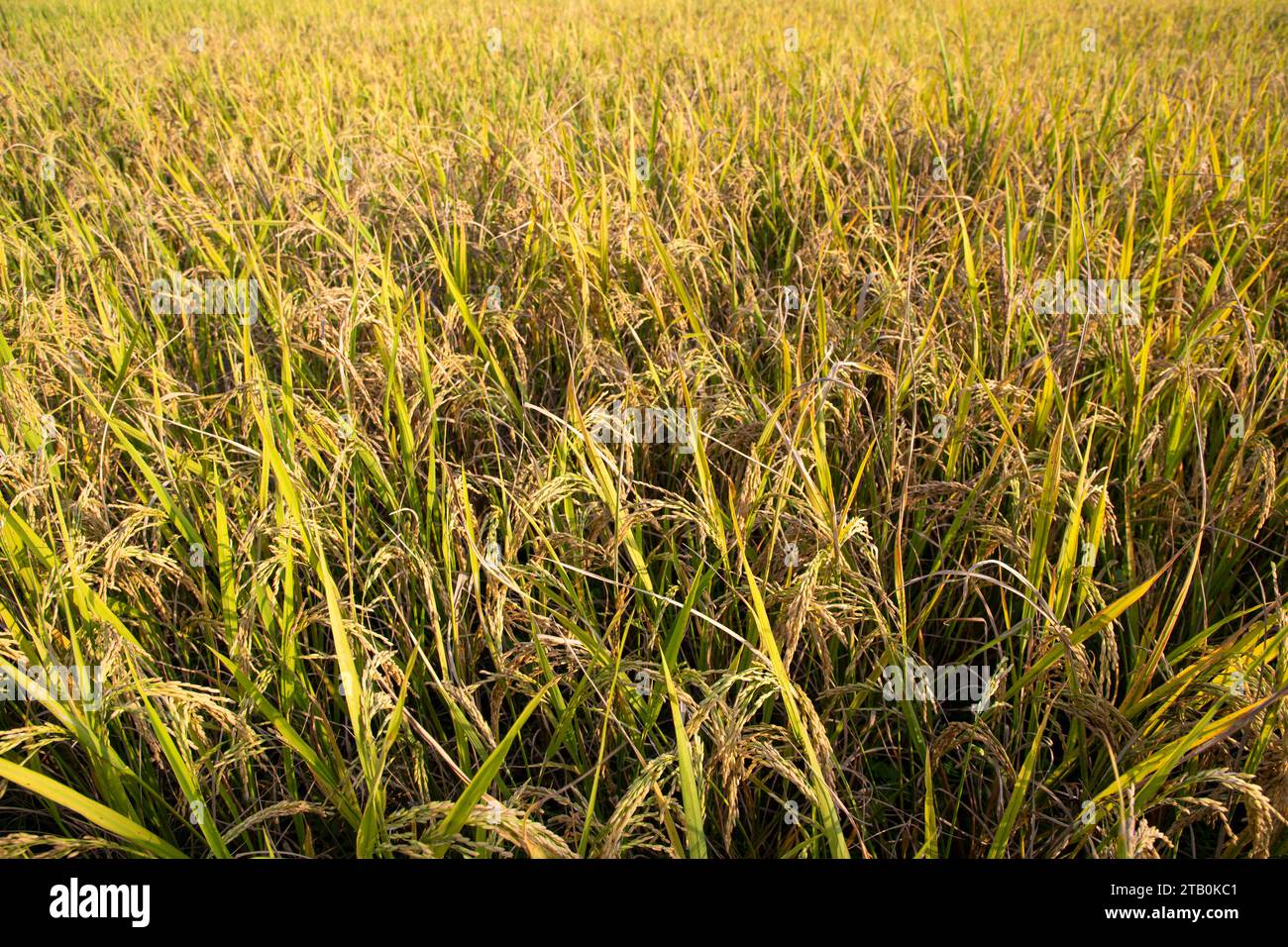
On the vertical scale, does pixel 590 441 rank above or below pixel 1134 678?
above

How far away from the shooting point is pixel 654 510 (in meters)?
1.49

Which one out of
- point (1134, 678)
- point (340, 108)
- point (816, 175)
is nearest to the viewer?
point (1134, 678)

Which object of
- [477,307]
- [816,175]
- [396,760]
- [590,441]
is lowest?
[396,760]

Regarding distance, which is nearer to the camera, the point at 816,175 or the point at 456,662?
the point at 456,662

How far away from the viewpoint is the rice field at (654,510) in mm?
1059

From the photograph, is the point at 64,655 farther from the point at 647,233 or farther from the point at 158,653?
the point at 647,233

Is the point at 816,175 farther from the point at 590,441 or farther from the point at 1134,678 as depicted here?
the point at 1134,678

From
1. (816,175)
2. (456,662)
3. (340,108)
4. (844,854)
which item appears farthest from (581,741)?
(340,108)

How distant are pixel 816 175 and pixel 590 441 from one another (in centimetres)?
166

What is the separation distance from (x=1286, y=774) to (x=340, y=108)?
3.87 m

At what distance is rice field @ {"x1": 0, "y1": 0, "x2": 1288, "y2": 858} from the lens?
1059mm

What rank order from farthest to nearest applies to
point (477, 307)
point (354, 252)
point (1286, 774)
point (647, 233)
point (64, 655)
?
point (477, 307) < point (647, 233) < point (354, 252) < point (64, 655) < point (1286, 774)

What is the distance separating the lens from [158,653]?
53.0 inches
